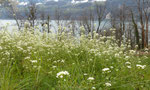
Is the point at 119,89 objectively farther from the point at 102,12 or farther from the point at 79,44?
the point at 102,12

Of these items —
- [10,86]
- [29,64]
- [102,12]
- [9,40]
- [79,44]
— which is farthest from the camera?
[102,12]

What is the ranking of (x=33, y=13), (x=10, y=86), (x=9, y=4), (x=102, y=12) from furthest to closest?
1. (x=102, y=12)
2. (x=33, y=13)
3. (x=9, y=4)
4. (x=10, y=86)

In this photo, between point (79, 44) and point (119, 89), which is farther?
point (79, 44)

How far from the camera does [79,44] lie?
8.68m

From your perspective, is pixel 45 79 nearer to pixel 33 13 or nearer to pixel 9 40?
pixel 9 40

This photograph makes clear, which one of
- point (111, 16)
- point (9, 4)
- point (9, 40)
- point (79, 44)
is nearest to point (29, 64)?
point (9, 40)

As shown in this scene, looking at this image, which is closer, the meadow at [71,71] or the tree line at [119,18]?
the meadow at [71,71]

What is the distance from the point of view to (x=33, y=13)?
42312 millimetres

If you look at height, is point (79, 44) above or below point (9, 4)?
below

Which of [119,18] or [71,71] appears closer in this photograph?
[71,71]

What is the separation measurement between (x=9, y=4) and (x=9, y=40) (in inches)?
1180

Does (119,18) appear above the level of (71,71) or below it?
above

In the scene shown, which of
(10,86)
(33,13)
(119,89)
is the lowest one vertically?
(119,89)

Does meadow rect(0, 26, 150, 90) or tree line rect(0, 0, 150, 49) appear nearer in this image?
meadow rect(0, 26, 150, 90)
